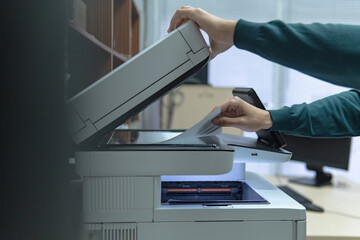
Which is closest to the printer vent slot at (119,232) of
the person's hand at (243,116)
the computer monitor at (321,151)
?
the person's hand at (243,116)

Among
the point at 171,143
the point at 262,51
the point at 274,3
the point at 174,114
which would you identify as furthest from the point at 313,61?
the point at 274,3

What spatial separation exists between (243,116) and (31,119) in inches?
22.1

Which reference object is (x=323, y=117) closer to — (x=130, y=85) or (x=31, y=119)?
(x=130, y=85)

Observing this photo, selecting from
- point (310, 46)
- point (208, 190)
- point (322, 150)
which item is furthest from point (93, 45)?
point (322, 150)

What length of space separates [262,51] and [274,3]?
2.43 metres

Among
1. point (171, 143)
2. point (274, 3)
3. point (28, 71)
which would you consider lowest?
point (171, 143)

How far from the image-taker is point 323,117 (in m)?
0.85

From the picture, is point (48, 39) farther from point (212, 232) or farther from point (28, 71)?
A: point (212, 232)

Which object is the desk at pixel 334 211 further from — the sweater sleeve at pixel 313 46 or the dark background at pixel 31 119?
the dark background at pixel 31 119

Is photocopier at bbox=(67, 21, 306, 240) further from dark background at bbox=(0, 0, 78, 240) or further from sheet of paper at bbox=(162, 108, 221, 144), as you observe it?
dark background at bbox=(0, 0, 78, 240)

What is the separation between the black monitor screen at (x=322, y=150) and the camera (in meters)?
1.66

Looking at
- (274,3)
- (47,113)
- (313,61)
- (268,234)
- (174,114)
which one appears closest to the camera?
(47,113)

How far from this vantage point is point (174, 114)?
2.20 metres

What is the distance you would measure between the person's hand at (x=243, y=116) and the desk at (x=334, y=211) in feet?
1.79
